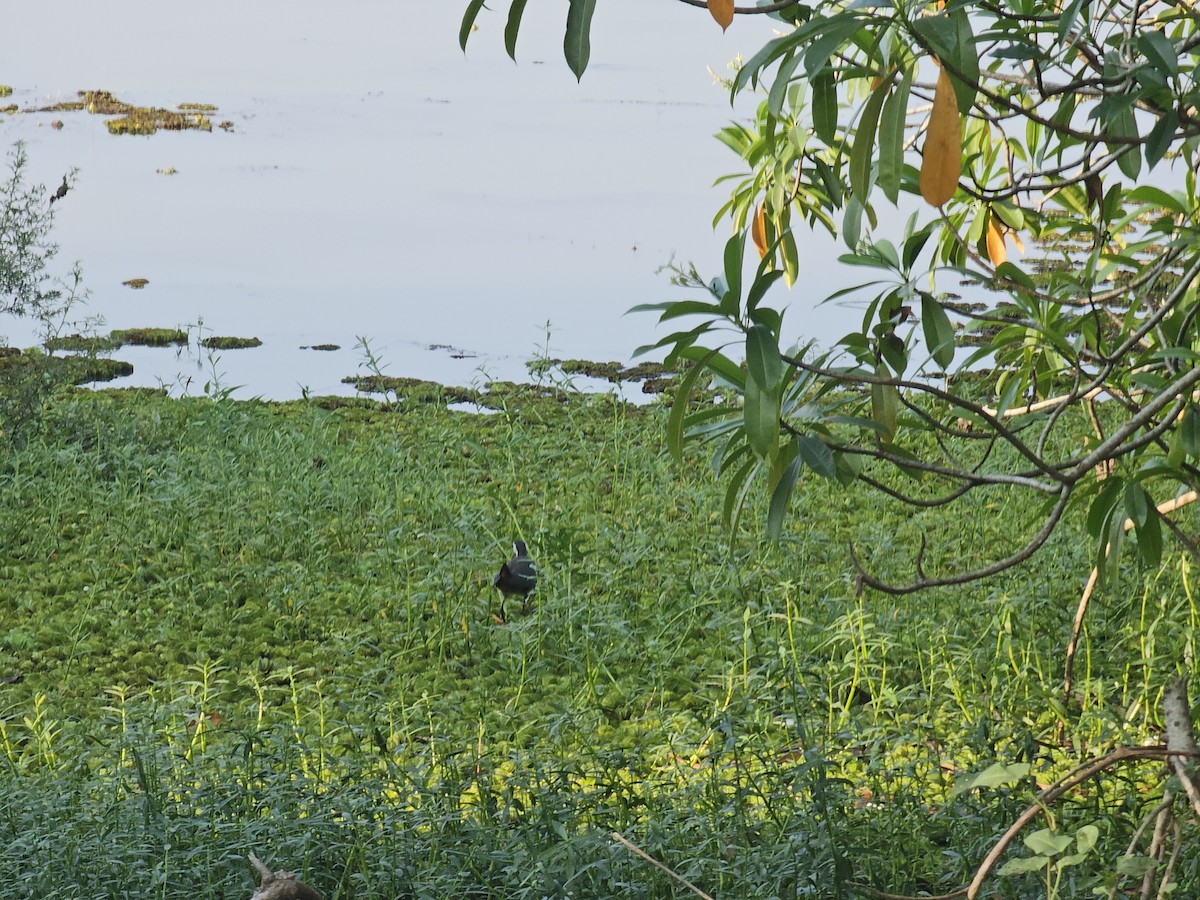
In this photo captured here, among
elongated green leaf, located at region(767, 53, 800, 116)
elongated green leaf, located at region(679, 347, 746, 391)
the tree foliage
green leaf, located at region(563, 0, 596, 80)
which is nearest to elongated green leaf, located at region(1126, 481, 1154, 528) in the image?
the tree foliage

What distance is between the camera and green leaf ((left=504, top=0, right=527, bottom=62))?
1399 millimetres

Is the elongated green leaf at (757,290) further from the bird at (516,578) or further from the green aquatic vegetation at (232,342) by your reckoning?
the green aquatic vegetation at (232,342)

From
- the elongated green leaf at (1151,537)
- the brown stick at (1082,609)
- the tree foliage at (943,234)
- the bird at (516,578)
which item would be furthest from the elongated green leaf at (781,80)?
the bird at (516,578)

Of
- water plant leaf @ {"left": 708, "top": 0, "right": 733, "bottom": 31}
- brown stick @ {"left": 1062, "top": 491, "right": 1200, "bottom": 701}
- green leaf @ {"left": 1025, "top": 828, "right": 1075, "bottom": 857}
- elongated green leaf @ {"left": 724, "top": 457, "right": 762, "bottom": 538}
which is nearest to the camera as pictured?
green leaf @ {"left": 1025, "top": 828, "right": 1075, "bottom": 857}

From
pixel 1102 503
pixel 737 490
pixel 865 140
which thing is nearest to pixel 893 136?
pixel 865 140

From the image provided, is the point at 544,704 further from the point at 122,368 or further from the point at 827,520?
the point at 122,368

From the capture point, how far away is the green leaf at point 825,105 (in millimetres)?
1617

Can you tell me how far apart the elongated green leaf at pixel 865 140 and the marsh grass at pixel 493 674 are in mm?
939

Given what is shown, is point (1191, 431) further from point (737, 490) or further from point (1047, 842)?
point (1047, 842)

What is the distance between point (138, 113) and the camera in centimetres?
1182

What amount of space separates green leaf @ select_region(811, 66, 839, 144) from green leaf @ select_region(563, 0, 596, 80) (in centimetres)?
40

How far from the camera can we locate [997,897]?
1.74 metres

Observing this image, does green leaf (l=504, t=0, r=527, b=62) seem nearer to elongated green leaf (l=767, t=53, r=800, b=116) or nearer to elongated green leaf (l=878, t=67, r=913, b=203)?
elongated green leaf (l=767, t=53, r=800, b=116)

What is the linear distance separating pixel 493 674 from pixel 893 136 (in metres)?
2.00
